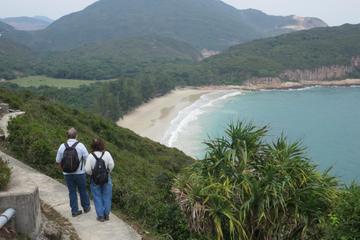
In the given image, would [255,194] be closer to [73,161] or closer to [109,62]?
[73,161]

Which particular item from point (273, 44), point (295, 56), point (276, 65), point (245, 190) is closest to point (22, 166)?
point (245, 190)

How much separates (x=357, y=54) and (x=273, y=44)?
31.0m

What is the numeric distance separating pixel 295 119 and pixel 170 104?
24.2 meters

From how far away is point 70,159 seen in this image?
729 cm

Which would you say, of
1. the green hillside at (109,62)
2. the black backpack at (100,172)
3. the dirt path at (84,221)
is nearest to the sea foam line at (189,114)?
the dirt path at (84,221)

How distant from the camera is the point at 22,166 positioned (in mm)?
10266

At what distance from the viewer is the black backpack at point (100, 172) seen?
7168mm

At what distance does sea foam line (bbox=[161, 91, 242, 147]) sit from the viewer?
55.5 meters

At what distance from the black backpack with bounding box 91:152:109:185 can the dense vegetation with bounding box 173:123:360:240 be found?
1288 millimetres

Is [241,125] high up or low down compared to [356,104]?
up

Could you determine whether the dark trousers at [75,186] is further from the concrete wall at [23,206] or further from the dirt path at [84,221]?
the concrete wall at [23,206]

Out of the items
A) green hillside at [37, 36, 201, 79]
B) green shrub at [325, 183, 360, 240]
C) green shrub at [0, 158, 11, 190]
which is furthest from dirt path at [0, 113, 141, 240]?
green hillside at [37, 36, 201, 79]

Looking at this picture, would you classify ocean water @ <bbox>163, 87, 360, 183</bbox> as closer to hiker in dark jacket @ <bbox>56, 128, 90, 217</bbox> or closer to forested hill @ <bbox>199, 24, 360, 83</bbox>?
forested hill @ <bbox>199, 24, 360, 83</bbox>

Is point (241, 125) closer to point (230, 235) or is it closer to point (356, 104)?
point (230, 235)
